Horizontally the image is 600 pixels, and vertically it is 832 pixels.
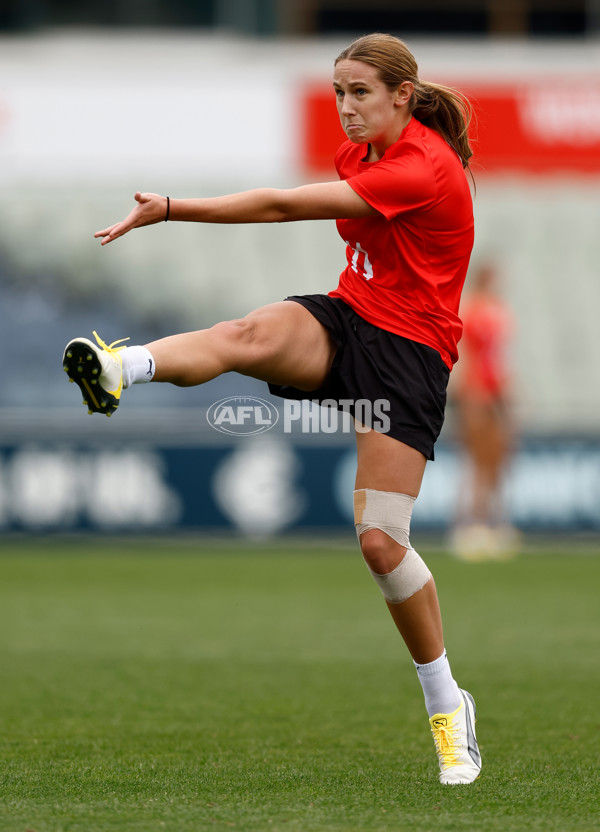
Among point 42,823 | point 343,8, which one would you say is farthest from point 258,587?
point 343,8

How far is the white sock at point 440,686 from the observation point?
4.38 m

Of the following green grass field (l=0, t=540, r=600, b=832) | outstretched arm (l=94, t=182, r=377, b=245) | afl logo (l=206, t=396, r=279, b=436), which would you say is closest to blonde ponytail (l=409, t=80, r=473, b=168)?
outstretched arm (l=94, t=182, r=377, b=245)

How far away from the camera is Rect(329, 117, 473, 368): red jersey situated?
4.25 metres

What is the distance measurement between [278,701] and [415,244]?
90.3 inches

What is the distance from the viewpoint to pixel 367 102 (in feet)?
14.1

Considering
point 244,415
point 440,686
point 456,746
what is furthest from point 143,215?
point 456,746

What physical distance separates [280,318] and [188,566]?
285 inches

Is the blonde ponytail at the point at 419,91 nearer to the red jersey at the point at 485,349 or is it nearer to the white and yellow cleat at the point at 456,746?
the white and yellow cleat at the point at 456,746

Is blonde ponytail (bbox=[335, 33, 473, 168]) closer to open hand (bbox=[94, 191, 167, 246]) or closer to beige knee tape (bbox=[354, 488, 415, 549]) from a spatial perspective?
open hand (bbox=[94, 191, 167, 246])

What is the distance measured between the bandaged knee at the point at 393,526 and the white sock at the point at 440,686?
252 millimetres

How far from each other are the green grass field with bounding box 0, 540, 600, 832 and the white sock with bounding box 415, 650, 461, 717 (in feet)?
0.72

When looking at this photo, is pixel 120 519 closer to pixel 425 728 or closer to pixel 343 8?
pixel 425 728

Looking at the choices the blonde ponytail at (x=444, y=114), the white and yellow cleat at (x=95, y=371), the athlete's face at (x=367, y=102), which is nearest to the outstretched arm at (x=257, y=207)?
the athlete's face at (x=367, y=102)

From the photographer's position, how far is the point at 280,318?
429 centimetres
